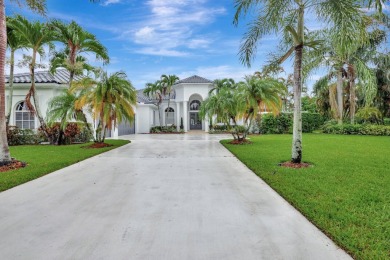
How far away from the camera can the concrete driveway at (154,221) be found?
124 inches

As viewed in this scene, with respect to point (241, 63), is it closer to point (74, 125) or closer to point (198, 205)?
point (198, 205)

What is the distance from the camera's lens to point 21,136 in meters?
16.8

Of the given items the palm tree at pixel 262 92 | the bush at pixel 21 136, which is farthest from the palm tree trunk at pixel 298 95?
the bush at pixel 21 136

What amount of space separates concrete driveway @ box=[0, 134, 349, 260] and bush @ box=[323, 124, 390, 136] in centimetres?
2121

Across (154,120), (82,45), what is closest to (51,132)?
(82,45)

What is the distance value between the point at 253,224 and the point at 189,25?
19.9 m

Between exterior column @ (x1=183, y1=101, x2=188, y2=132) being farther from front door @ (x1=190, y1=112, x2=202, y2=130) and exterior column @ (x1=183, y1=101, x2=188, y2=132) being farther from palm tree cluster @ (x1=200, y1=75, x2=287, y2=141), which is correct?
palm tree cluster @ (x1=200, y1=75, x2=287, y2=141)

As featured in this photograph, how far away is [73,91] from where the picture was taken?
14.4 metres

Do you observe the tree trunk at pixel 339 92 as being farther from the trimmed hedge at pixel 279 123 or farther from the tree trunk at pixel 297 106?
the tree trunk at pixel 297 106

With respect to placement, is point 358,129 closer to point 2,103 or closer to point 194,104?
point 194,104

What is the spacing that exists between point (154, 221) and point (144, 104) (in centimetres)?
2727

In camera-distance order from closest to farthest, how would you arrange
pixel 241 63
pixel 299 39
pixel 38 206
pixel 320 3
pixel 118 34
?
pixel 38 206
pixel 320 3
pixel 299 39
pixel 241 63
pixel 118 34

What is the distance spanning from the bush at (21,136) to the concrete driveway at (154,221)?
477 inches

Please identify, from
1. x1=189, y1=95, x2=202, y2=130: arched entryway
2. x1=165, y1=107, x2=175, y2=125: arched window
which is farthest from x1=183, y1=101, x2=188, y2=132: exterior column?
x1=165, y1=107, x2=175, y2=125: arched window
